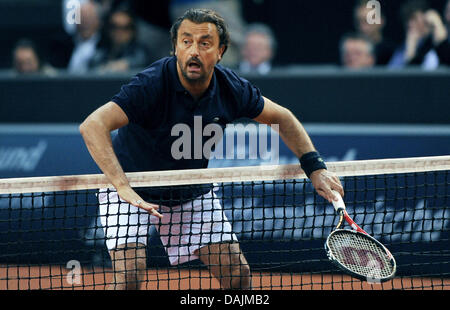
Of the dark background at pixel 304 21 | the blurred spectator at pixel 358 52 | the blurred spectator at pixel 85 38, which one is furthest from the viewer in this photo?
the dark background at pixel 304 21

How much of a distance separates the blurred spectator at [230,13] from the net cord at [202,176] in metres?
5.27

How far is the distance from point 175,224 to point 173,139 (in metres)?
0.61

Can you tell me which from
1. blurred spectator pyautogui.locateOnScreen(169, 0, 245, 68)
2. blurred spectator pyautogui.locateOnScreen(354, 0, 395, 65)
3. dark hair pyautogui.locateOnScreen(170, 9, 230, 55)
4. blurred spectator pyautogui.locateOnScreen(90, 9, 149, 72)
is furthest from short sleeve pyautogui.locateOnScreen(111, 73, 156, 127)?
blurred spectator pyautogui.locateOnScreen(169, 0, 245, 68)

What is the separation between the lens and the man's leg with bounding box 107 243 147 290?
4.25m

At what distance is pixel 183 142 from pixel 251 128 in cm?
277

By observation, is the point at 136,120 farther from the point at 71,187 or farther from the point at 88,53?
the point at 88,53

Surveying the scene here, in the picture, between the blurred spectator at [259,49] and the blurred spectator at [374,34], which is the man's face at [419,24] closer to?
the blurred spectator at [374,34]

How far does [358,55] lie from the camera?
25.9 feet

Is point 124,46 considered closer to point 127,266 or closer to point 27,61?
point 27,61

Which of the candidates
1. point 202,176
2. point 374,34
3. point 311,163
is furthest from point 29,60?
point 311,163

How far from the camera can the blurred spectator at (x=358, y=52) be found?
7895 mm

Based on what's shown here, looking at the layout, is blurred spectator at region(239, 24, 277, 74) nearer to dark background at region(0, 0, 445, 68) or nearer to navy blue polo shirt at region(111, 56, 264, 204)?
dark background at region(0, 0, 445, 68)

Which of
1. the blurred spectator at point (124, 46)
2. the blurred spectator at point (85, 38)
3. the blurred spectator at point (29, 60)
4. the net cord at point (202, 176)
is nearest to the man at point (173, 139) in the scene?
the net cord at point (202, 176)
